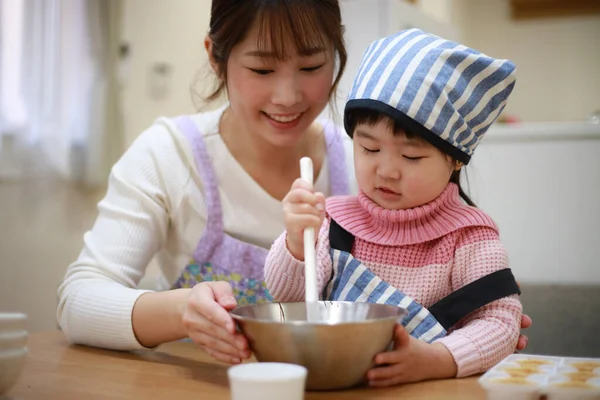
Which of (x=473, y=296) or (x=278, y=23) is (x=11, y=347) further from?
(x=278, y=23)

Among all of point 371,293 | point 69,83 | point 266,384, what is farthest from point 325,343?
point 69,83

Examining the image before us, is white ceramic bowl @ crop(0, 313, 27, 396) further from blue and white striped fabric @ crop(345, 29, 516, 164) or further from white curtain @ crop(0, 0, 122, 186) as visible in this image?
white curtain @ crop(0, 0, 122, 186)

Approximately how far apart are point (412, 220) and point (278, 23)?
42 cm

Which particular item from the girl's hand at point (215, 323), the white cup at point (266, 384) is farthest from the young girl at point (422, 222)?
the white cup at point (266, 384)

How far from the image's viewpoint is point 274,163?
4.78ft

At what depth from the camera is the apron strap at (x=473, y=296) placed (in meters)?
0.94

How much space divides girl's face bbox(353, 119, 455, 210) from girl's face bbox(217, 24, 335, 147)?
245 mm

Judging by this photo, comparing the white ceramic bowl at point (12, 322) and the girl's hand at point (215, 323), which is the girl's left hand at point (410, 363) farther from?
the white ceramic bowl at point (12, 322)

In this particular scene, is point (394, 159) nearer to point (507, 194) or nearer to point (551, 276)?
point (551, 276)

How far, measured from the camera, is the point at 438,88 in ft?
3.12

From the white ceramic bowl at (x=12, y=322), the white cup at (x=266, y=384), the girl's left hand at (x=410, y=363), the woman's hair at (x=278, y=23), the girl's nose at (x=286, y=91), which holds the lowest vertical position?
the girl's left hand at (x=410, y=363)

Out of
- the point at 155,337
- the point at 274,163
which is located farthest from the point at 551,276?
the point at 155,337

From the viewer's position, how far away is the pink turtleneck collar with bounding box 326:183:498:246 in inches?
39.6

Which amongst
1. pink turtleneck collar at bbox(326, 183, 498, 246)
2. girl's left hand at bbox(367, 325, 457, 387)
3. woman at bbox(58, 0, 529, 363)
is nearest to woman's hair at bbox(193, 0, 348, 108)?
woman at bbox(58, 0, 529, 363)
